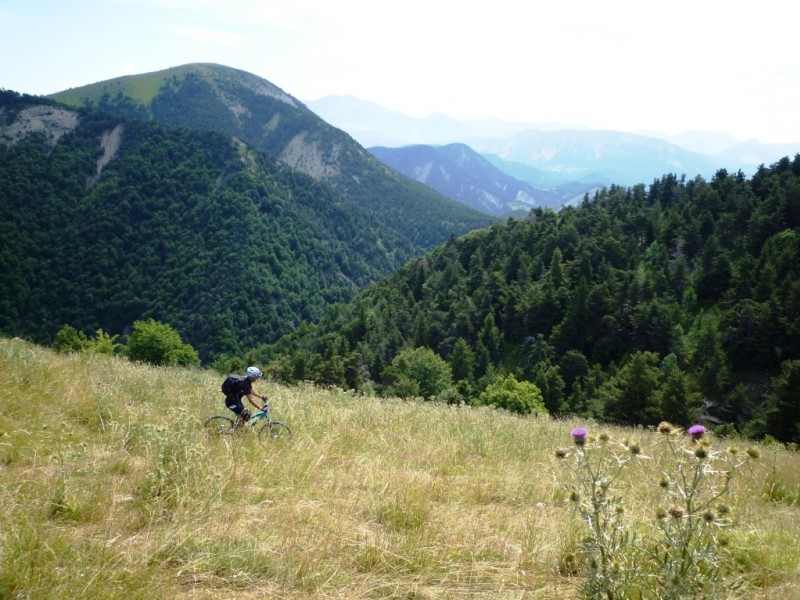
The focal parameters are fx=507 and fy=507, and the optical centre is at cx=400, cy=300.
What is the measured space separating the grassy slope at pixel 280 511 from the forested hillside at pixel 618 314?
36199mm

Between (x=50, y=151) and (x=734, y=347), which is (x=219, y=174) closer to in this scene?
(x=50, y=151)

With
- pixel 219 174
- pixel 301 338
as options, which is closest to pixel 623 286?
pixel 301 338

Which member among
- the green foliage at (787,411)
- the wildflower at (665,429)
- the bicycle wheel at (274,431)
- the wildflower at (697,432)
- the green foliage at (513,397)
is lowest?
the green foliage at (513,397)

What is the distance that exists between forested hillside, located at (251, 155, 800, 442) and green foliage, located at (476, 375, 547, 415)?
394 centimetres

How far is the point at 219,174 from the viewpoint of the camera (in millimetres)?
170625

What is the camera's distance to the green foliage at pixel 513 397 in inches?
1551

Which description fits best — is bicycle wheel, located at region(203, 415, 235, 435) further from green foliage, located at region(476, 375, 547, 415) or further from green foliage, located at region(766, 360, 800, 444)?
green foliage, located at region(766, 360, 800, 444)

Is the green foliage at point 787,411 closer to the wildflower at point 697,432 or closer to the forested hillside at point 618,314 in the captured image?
the forested hillside at point 618,314

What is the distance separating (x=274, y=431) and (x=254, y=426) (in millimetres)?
288

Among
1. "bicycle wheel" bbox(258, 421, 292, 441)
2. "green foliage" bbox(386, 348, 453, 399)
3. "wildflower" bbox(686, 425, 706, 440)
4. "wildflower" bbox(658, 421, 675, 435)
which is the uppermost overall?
"wildflower" bbox(686, 425, 706, 440)

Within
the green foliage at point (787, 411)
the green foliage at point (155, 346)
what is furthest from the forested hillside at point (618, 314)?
the green foliage at point (155, 346)

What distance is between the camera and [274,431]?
23.0 feet

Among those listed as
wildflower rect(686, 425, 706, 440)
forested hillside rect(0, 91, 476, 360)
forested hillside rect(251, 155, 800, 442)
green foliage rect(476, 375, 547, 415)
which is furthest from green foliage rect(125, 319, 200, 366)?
wildflower rect(686, 425, 706, 440)

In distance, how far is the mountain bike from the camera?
6613 mm
